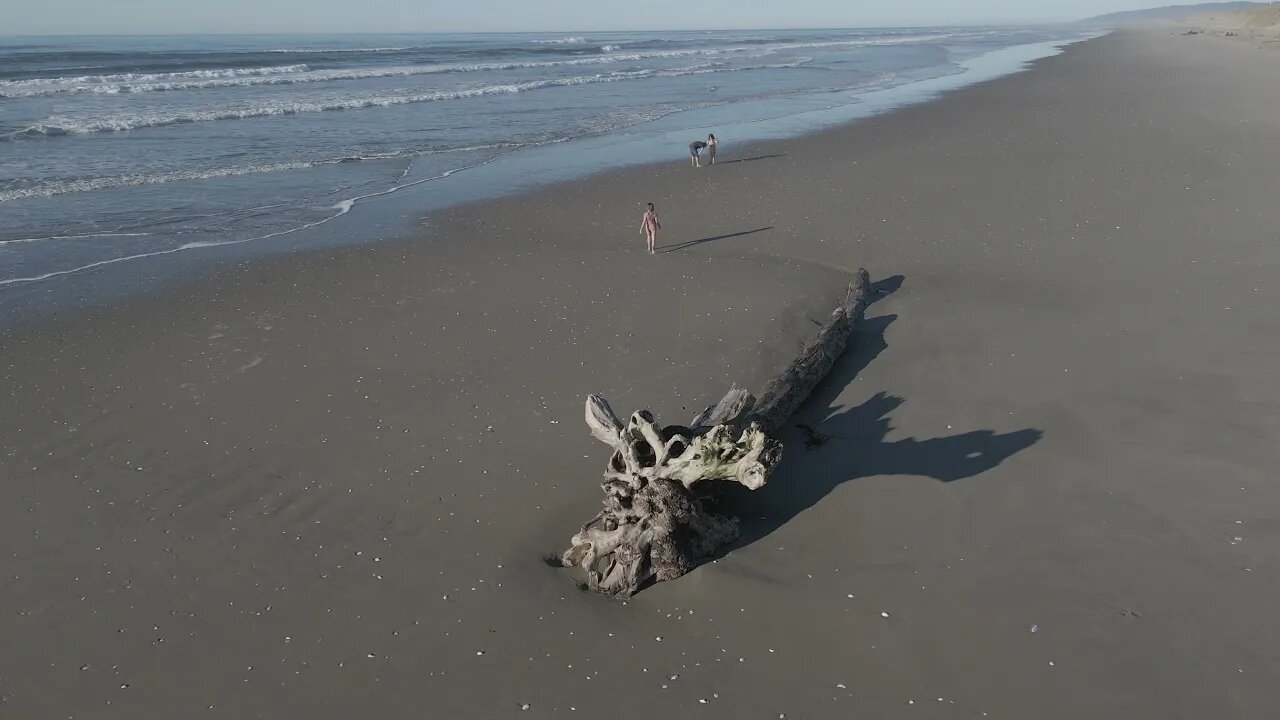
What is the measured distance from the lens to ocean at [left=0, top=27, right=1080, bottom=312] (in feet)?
53.5

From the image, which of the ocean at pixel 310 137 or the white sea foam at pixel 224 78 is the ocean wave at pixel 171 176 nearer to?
the ocean at pixel 310 137

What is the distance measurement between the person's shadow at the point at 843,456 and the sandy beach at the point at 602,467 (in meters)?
0.04

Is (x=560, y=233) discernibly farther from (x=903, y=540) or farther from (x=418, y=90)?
(x=418, y=90)

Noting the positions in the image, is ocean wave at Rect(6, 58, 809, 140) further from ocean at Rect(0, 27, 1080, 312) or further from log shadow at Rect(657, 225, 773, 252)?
log shadow at Rect(657, 225, 773, 252)

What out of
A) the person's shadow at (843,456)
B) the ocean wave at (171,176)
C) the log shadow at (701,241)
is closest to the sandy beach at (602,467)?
the person's shadow at (843,456)

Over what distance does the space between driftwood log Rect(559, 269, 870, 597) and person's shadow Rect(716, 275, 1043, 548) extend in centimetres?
40

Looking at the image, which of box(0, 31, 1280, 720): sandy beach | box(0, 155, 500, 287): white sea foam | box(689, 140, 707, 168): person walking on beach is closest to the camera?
box(0, 31, 1280, 720): sandy beach

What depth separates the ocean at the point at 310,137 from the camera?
53.5ft

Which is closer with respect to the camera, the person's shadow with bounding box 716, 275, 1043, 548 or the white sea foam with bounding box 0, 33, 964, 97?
the person's shadow with bounding box 716, 275, 1043, 548

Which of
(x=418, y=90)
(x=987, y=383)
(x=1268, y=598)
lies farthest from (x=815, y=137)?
(x=418, y=90)

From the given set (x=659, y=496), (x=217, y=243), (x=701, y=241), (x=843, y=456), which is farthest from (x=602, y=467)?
(x=217, y=243)

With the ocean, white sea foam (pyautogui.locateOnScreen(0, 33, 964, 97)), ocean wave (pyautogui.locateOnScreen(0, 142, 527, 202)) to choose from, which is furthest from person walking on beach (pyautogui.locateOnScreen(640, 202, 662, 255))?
white sea foam (pyautogui.locateOnScreen(0, 33, 964, 97))

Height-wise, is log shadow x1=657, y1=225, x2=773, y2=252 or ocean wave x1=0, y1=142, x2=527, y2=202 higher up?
ocean wave x1=0, y1=142, x2=527, y2=202

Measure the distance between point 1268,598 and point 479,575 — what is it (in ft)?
20.3
